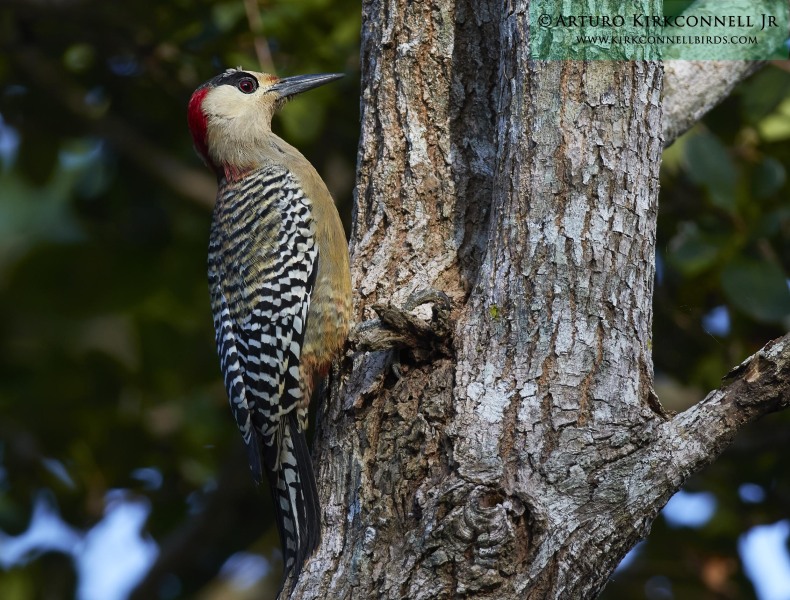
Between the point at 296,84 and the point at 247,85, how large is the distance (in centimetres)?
31

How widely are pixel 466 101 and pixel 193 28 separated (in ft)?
6.44

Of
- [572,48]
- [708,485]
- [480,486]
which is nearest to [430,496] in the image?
[480,486]

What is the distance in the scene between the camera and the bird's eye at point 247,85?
526 cm

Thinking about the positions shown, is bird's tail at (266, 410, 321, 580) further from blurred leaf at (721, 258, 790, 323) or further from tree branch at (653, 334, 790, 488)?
blurred leaf at (721, 258, 790, 323)

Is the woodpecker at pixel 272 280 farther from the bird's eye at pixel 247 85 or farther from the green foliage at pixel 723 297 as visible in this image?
the green foliage at pixel 723 297

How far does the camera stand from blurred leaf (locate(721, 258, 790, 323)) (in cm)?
Result: 431

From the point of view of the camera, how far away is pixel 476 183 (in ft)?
12.8

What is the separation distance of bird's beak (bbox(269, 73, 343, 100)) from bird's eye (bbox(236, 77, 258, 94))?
0.11m

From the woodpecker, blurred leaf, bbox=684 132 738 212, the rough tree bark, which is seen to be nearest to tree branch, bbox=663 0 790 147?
blurred leaf, bbox=684 132 738 212

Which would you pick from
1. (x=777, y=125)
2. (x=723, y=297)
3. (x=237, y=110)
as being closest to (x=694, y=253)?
(x=723, y=297)

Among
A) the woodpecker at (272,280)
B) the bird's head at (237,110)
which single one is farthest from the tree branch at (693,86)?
the bird's head at (237,110)

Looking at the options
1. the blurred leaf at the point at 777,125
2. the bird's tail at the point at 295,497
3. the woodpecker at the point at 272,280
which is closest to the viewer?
the bird's tail at the point at 295,497

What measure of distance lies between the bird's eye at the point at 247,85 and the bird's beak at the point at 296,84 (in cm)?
11

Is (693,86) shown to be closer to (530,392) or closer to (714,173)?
(714,173)
